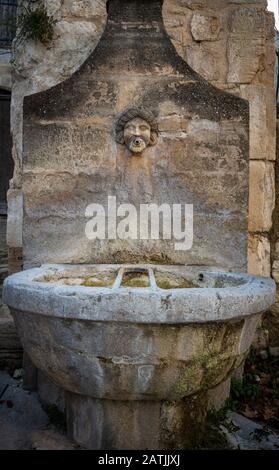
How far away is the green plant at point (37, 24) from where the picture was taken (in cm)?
263

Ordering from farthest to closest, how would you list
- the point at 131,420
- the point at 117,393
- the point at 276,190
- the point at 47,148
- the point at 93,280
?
the point at 276,190
the point at 47,148
the point at 93,280
the point at 131,420
the point at 117,393

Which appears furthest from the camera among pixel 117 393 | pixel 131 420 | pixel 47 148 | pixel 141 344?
pixel 47 148

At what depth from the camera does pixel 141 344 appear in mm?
1344

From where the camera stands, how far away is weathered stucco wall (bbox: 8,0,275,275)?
2678mm

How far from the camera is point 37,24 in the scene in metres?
2.64

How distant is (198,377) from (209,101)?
1.52 m

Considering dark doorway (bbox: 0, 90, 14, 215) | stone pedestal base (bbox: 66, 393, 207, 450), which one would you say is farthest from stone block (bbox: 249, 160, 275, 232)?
dark doorway (bbox: 0, 90, 14, 215)

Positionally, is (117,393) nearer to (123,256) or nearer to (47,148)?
(123,256)

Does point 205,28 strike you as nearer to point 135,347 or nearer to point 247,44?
point 247,44

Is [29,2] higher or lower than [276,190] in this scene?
higher

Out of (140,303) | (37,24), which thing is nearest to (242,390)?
(140,303)

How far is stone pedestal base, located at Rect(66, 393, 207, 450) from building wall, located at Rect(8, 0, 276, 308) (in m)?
1.35

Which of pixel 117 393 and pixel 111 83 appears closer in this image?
pixel 117 393
